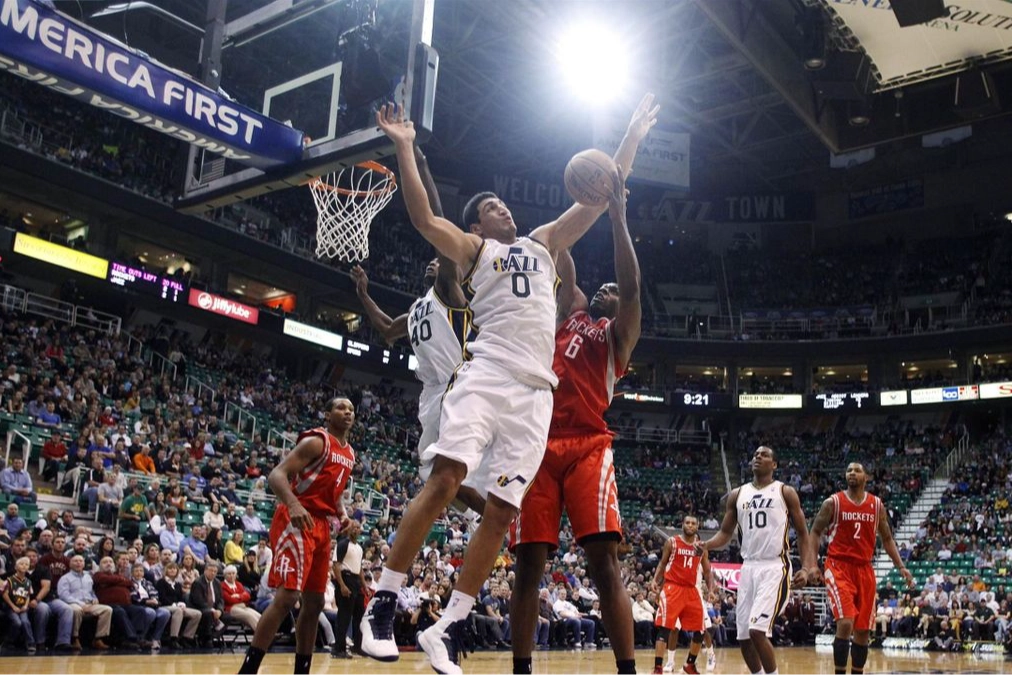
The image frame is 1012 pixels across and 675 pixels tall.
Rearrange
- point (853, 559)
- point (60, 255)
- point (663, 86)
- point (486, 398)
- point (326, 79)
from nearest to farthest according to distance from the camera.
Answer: point (486, 398)
point (326, 79)
point (853, 559)
point (60, 255)
point (663, 86)

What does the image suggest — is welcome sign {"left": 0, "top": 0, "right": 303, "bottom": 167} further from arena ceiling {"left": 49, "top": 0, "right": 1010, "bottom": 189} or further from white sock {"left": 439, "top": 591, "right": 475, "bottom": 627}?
white sock {"left": 439, "top": 591, "right": 475, "bottom": 627}

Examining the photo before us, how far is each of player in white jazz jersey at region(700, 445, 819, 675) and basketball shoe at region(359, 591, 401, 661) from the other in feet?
13.3

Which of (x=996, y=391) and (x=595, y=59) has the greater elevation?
(x=595, y=59)

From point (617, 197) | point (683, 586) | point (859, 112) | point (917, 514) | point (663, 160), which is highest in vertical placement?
point (663, 160)

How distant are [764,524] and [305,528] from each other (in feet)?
13.2

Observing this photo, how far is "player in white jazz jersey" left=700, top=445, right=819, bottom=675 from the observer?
6.81 m

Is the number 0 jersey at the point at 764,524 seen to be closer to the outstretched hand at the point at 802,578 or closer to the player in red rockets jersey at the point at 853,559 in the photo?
the player in red rockets jersey at the point at 853,559

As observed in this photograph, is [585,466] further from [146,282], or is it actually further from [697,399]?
[697,399]

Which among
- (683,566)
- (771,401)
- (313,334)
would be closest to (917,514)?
(771,401)

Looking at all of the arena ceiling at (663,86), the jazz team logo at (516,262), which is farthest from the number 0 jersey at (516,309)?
the arena ceiling at (663,86)

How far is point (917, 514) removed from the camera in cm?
2934

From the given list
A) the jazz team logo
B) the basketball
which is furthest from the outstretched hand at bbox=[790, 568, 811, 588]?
the jazz team logo

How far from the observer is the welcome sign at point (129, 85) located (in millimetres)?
5781

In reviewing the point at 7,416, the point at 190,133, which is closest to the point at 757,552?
the point at 190,133
